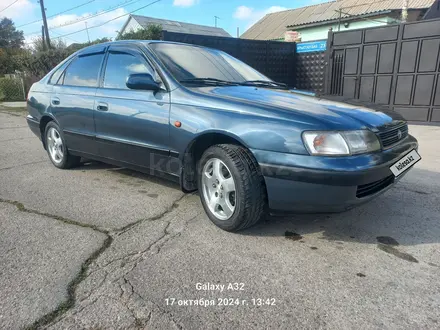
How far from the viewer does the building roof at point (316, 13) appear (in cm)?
1998

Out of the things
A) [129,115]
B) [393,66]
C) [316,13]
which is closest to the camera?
[129,115]

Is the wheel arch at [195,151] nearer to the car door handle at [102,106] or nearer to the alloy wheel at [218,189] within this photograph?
the alloy wheel at [218,189]

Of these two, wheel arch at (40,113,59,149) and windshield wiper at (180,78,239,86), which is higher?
windshield wiper at (180,78,239,86)

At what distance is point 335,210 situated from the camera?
96.0 inches

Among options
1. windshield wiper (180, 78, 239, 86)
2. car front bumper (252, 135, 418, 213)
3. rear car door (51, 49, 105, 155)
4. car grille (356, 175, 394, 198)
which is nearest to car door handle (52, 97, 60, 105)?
rear car door (51, 49, 105, 155)

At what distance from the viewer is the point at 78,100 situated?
405 centimetres

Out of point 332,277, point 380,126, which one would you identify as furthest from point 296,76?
point 332,277

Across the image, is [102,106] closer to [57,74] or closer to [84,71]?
[84,71]

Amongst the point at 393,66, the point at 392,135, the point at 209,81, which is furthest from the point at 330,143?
the point at 393,66

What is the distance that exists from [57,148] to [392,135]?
4128 mm

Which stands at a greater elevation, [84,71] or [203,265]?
[84,71]

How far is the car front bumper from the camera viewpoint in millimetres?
2301

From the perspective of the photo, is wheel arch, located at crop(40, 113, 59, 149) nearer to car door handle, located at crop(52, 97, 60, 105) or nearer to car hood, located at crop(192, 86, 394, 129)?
car door handle, located at crop(52, 97, 60, 105)

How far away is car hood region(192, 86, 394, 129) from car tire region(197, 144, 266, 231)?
385mm
